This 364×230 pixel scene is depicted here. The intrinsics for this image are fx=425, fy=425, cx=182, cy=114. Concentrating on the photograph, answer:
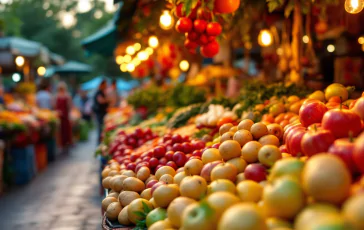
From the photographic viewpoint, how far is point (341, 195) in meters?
1.75

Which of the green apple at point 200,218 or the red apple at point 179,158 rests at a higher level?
the red apple at point 179,158

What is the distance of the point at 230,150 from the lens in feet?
9.37

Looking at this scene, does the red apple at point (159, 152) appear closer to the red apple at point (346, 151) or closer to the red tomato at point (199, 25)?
the red tomato at point (199, 25)

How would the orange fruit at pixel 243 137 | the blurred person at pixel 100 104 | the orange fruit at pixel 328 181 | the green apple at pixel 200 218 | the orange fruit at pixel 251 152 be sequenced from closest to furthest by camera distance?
the orange fruit at pixel 328 181 < the green apple at pixel 200 218 < the orange fruit at pixel 251 152 < the orange fruit at pixel 243 137 < the blurred person at pixel 100 104

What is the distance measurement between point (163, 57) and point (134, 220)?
9.76m

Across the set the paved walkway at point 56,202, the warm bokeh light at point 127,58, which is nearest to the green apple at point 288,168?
the paved walkway at point 56,202

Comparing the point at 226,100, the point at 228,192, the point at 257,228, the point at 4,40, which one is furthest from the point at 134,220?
the point at 4,40

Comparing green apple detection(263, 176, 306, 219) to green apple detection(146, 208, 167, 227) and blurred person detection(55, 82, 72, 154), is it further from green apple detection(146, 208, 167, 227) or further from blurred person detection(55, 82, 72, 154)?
blurred person detection(55, 82, 72, 154)

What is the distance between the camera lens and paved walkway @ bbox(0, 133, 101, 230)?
236 inches

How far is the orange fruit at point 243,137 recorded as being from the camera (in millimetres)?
2980

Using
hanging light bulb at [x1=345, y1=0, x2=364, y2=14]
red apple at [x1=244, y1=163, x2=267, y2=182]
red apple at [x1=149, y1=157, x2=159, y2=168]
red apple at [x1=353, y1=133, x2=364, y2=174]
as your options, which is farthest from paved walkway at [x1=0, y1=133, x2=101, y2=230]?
red apple at [x1=353, y1=133, x2=364, y2=174]

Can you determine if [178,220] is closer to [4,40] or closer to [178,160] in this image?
[178,160]

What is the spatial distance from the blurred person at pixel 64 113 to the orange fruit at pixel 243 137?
39.5ft

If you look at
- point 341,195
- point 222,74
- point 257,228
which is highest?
point 222,74
